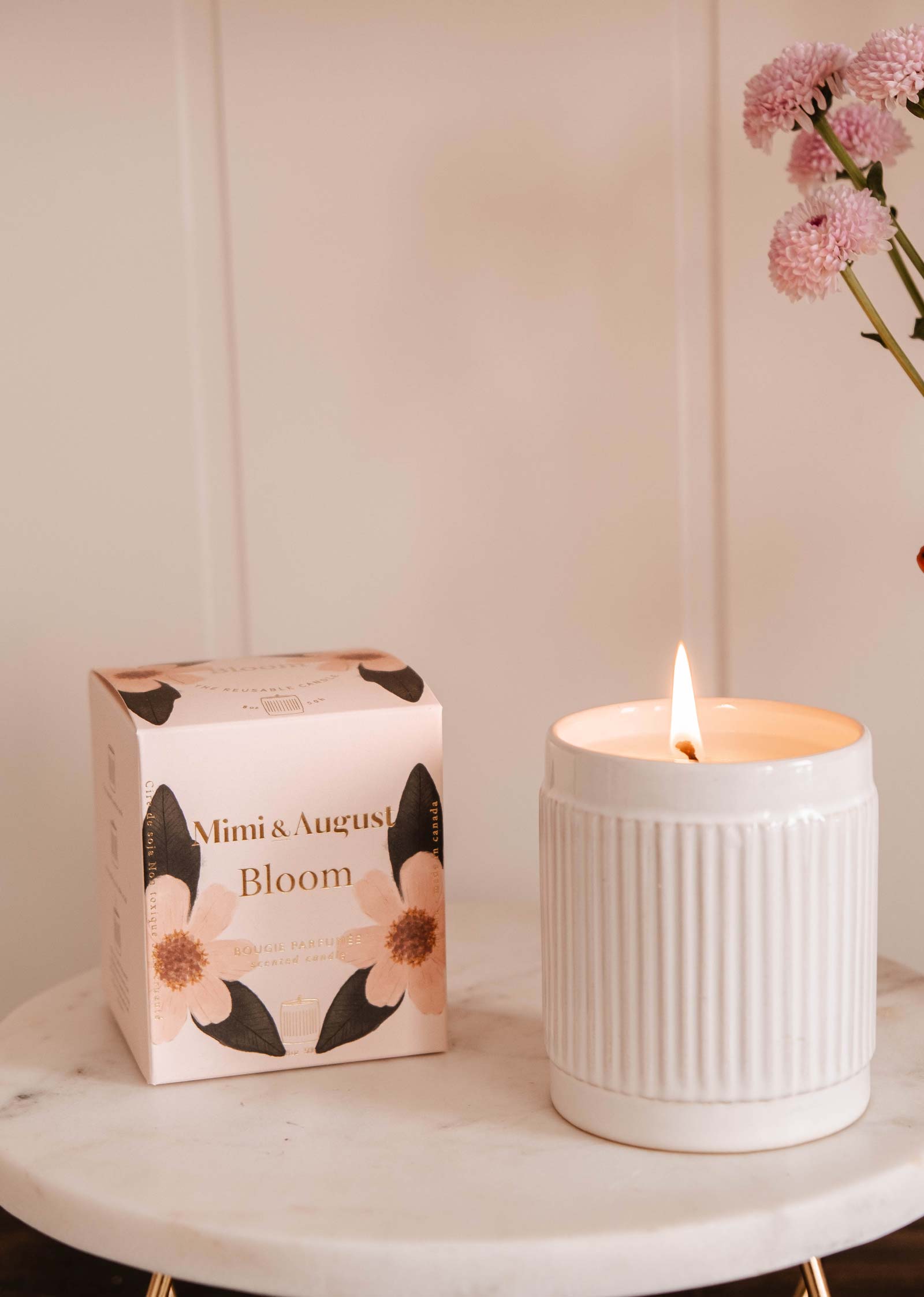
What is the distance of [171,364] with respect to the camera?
0.88 metres

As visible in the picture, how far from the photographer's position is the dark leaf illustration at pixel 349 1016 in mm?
593

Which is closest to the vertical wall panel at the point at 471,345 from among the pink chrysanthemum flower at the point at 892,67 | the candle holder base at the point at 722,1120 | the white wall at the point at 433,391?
the white wall at the point at 433,391

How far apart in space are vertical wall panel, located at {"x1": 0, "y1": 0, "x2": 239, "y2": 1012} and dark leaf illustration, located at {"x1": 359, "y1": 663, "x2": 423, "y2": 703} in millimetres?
Result: 325

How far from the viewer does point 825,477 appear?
2.96 ft

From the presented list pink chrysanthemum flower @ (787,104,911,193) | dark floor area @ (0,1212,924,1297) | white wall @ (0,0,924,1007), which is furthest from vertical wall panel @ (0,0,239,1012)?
pink chrysanthemum flower @ (787,104,911,193)

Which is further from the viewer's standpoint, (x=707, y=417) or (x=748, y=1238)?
(x=707, y=417)

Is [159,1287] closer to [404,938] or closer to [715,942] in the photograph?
[404,938]

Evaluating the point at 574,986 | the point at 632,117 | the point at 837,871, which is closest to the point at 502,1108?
the point at 574,986

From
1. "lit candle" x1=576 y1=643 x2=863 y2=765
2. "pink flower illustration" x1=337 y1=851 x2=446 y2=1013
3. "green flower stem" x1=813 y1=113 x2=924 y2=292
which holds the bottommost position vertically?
"pink flower illustration" x1=337 y1=851 x2=446 y2=1013

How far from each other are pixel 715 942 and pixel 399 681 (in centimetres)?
20

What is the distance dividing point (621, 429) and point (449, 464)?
0.40 ft

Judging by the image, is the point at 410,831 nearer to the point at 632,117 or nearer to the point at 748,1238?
the point at 748,1238

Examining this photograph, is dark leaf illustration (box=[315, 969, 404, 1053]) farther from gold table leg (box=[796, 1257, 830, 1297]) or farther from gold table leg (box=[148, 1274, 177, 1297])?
gold table leg (box=[796, 1257, 830, 1297])

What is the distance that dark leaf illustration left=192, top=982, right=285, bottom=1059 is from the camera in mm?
579
